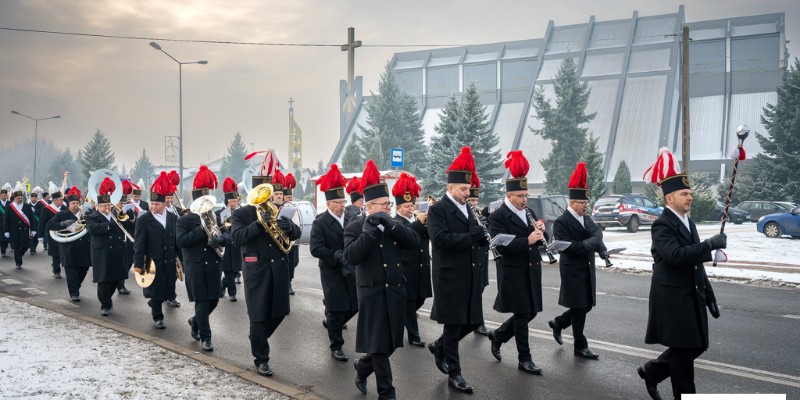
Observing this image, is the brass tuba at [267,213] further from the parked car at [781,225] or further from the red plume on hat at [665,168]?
the parked car at [781,225]

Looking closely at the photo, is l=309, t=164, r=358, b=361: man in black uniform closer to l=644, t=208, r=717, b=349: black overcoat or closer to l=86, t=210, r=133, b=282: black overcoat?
l=644, t=208, r=717, b=349: black overcoat

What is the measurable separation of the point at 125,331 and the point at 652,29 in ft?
199

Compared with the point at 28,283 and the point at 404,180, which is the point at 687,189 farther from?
the point at 28,283

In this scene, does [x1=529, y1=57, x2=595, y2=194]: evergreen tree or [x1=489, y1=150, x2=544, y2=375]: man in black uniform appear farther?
[x1=529, y1=57, x2=595, y2=194]: evergreen tree

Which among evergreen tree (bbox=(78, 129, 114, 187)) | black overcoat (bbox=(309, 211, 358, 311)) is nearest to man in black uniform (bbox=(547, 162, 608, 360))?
black overcoat (bbox=(309, 211, 358, 311))

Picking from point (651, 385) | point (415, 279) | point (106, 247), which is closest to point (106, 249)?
point (106, 247)

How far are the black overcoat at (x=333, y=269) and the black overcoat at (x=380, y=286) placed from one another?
1866 millimetres

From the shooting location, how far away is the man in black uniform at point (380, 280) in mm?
Answer: 6266

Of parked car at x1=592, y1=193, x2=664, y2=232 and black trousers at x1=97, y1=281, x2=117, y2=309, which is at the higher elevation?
parked car at x1=592, y1=193, x2=664, y2=232

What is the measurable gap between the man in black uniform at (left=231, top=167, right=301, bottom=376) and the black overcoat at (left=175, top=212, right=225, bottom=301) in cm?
111

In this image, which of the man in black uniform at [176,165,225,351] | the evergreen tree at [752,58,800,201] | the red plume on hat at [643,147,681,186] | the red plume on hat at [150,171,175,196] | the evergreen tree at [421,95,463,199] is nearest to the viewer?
the red plume on hat at [643,147,681,186]

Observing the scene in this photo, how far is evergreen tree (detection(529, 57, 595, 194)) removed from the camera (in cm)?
5197

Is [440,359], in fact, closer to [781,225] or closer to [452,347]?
[452,347]

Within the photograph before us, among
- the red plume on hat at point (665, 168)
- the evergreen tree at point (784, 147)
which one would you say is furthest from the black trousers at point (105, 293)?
the evergreen tree at point (784, 147)
